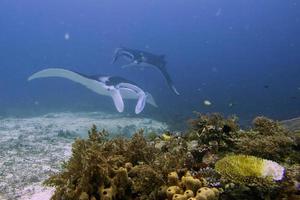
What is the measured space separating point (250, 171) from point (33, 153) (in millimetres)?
7990

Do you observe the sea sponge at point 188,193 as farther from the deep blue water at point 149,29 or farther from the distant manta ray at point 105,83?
the deep blue water at point 149,29

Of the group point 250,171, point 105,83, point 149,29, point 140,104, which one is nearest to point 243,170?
point 250,171

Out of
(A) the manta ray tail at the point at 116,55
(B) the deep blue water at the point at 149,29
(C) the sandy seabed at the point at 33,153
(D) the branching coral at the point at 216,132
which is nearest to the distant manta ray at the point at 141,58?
(A) the manta ray tail at the point at 116,55

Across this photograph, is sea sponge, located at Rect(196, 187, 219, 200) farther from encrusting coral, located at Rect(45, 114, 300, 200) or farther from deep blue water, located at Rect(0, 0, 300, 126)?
deep blue water, located at Rect(0, 0, 300, 126)

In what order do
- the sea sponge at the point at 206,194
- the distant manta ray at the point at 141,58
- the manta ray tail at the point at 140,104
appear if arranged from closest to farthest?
the sea sponge at the point at 206,194 < the manta ray tail at the point at 140,104 < the distant manta ray at the point at 141,58

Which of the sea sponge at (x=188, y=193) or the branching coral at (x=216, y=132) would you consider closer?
the sea sponge at (x=188, y=193)

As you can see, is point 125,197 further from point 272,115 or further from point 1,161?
point 272,115

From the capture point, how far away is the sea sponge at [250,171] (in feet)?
11.1

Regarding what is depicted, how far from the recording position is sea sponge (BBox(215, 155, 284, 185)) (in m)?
3.37

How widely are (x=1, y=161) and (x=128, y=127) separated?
6.61 meters

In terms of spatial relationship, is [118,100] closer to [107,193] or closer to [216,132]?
[216,132]

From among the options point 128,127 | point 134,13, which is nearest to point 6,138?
point 128,127

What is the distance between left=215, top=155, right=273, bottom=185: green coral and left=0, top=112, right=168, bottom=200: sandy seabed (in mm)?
3457

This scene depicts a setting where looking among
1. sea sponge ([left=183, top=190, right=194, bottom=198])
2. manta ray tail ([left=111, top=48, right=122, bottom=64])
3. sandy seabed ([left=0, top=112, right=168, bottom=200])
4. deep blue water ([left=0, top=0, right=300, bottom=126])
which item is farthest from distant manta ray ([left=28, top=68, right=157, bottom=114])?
deep blue water ([left=0, top=0, right=300, bottom=126])
